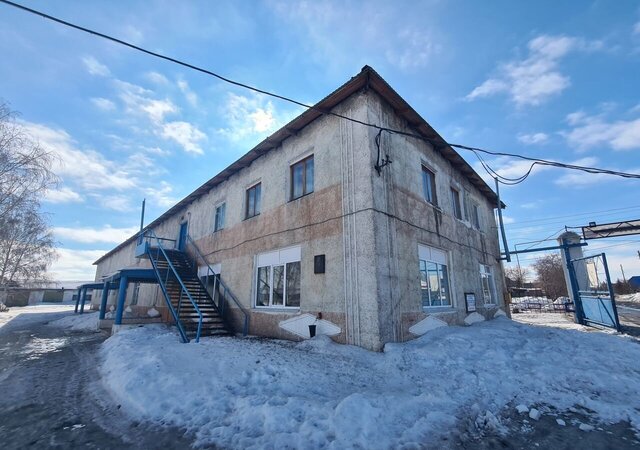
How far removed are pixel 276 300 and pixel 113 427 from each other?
6142 mm

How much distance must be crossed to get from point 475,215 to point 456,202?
264 cm

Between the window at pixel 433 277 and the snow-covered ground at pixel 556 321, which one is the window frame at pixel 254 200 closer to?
the window at pixel 433 277

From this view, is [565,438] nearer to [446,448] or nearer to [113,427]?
[446,448]

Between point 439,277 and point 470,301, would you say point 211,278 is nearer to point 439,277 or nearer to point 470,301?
point 439,277

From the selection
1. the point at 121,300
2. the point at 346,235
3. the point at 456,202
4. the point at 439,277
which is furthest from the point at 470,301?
the point at 121,300

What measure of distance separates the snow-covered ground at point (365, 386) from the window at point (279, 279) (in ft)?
6.73

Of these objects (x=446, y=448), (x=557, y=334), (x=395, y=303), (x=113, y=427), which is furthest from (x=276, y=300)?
(x=557, y=334)

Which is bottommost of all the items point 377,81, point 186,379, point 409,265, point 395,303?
point 186,379

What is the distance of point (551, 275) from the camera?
47656 millimetres

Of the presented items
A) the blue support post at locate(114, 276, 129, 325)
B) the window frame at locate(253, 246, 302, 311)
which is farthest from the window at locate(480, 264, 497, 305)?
the blue support post at locate(114, 276, 129, 325)

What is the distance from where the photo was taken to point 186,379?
4.69 meters

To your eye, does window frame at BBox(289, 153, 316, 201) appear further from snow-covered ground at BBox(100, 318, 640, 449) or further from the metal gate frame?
the metal gate frame

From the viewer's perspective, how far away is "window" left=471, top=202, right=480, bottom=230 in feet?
46.4

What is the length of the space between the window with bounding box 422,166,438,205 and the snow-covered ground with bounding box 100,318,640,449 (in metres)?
5.07
